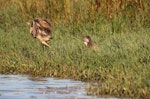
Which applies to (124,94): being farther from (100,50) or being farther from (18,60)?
(18,60)

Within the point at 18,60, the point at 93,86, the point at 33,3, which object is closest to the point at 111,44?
the point at 18,60

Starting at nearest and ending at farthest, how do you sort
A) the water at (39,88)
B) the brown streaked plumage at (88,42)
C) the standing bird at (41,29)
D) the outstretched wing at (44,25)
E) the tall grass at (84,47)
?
1. the water at (39,88)
2. the tall grass at (84,47)
3. the brown streaked plumage at (88,42)
4. the standing bird at (41,29)
5. the outstretched wing at (44,25)

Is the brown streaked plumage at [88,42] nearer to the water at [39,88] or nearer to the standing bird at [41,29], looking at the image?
the standing bird at [41,29]

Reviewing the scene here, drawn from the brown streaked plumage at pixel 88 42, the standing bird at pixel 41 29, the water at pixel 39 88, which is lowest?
the water at pixel 39 88

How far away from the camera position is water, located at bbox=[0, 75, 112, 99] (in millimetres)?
9102

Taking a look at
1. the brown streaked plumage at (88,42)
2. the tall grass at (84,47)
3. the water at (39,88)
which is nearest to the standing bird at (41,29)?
the tall grass at (84,47)

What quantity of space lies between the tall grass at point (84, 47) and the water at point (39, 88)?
0.92 feet

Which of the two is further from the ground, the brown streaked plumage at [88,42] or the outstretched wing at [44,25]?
the outstretched wing at [44,25]

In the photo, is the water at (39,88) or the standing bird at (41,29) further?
the standing bird at (41,29)

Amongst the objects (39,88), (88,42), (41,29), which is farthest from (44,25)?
(39,88)

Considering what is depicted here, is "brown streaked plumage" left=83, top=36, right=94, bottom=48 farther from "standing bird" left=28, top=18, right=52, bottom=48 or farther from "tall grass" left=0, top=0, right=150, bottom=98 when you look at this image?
"standing bird" left=28, top=18, right=52, bottom=48

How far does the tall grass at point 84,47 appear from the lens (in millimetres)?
9625

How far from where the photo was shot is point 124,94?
898 centimetres

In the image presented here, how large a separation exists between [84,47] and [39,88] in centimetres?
260
